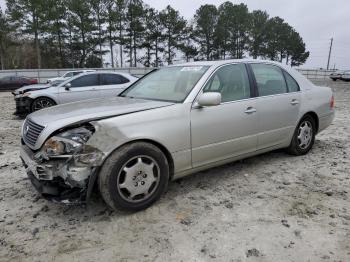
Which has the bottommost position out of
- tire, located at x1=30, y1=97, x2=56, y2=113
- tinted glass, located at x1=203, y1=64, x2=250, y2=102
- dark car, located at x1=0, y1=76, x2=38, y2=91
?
dark car, located at x1=0, y1=76, x2=38, y2=91

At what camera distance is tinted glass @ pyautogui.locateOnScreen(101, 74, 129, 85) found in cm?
1004

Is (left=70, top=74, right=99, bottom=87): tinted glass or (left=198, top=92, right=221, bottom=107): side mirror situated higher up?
(left=198, top=92, right=221, bottom=107): side mirror

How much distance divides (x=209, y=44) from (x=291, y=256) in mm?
52480

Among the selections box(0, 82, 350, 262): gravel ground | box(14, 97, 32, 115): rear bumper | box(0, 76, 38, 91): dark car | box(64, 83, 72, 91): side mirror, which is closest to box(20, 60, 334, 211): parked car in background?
box(0, 82, 350, 262): gravel ground

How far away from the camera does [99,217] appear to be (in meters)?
3.14

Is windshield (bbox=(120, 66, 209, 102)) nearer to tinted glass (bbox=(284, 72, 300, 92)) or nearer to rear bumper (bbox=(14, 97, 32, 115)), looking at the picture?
tinted glass (bbox=(284, 72, 300, 92))

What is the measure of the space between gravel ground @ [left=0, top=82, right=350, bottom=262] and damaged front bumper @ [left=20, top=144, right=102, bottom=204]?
344 millimetres

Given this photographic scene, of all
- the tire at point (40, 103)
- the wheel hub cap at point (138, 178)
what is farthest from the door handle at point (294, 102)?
the tire at point (40, 103)

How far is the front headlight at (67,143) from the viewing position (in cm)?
283

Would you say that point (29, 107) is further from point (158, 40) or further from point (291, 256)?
point (158, 40)

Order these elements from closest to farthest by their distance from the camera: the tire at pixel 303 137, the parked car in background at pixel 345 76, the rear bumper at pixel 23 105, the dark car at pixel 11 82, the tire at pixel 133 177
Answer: the tire at pixel 133 177, the tire at pixel 303 137, the rear bumper at pixel 23 105, the dark car at pixel 11 82, the parked car in background at pixel 345 76

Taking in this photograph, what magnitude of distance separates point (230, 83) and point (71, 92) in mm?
6798

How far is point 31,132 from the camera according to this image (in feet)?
10.4

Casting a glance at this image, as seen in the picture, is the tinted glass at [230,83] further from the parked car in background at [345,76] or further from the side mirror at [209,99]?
the parked car in background at [345,76]
